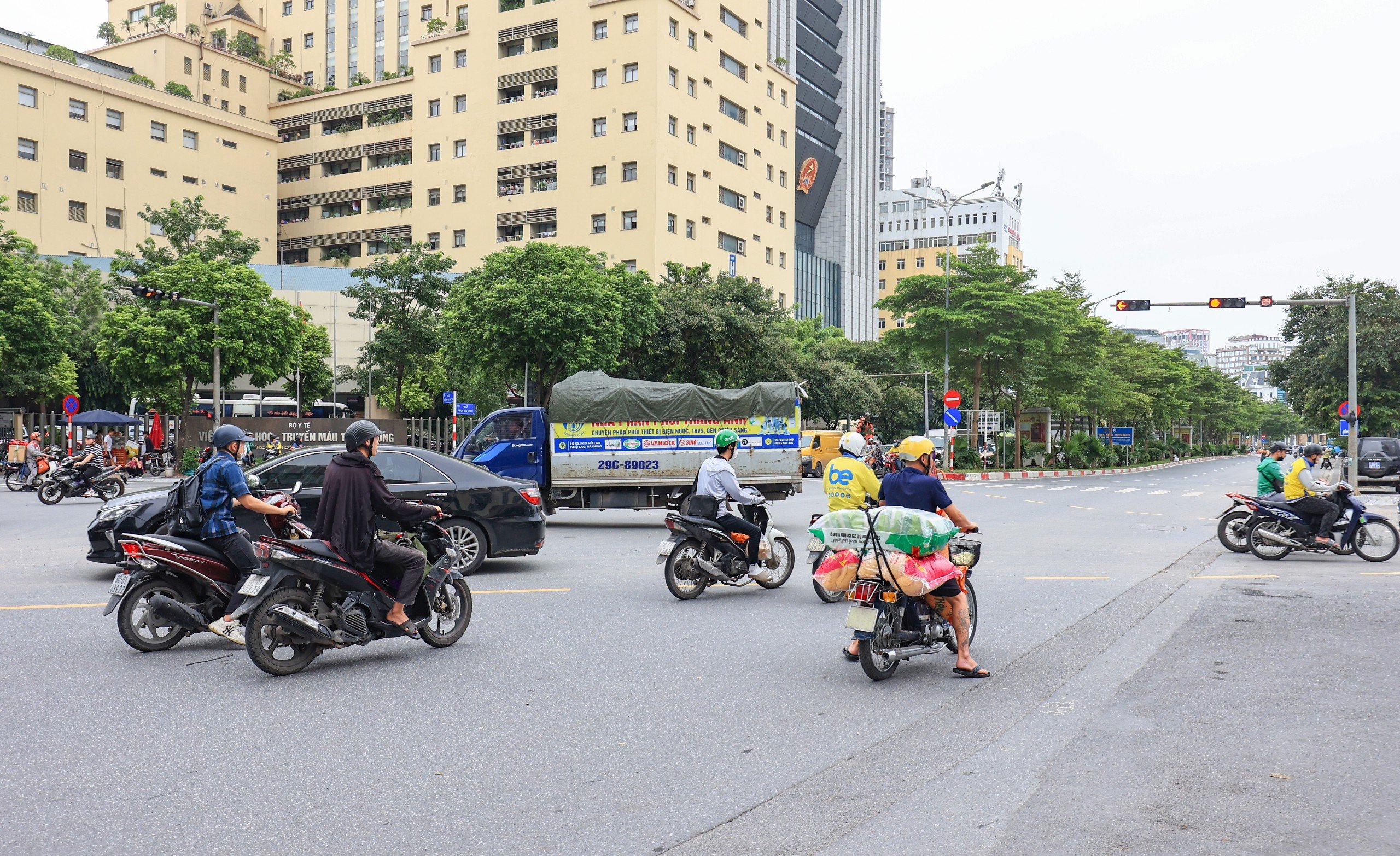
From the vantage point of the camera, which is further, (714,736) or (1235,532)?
(1235,532)

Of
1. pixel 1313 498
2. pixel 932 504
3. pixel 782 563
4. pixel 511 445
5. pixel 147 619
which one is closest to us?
→ pixel 932 504

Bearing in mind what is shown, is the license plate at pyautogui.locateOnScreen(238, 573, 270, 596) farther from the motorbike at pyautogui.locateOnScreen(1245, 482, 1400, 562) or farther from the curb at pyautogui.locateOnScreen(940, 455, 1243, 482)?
the curb at pyautogui.locateOnScreen(940, 455, 1243, 482)

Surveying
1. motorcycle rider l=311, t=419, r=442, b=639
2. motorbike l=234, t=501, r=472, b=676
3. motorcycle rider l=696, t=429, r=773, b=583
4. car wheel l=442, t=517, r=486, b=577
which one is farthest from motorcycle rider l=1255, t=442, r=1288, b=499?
motorcycle rider l=311, t=419, r=442, b=639

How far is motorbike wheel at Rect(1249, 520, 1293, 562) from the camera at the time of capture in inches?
519

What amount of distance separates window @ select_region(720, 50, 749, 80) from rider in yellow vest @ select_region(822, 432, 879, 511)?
62882 mm

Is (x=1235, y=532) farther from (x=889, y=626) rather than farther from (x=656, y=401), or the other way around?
(x=889, y=626)

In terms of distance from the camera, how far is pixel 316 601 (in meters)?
6.64

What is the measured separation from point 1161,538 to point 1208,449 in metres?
98.7

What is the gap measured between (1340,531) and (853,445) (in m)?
8.06

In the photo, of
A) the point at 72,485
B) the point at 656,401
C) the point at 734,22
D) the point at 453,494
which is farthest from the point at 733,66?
the point at 453,494

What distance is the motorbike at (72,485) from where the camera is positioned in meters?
22.3

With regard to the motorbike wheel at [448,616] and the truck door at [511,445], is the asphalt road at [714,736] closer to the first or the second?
the motorbike wheel at [448,616]

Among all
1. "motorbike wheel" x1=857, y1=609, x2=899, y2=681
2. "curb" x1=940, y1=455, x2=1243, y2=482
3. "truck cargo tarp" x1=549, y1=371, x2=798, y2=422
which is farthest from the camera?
"curb" x1=940, y1=455, x2=1243, y2=482

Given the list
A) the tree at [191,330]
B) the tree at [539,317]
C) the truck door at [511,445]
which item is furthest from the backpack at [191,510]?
the tree at [191,330]
